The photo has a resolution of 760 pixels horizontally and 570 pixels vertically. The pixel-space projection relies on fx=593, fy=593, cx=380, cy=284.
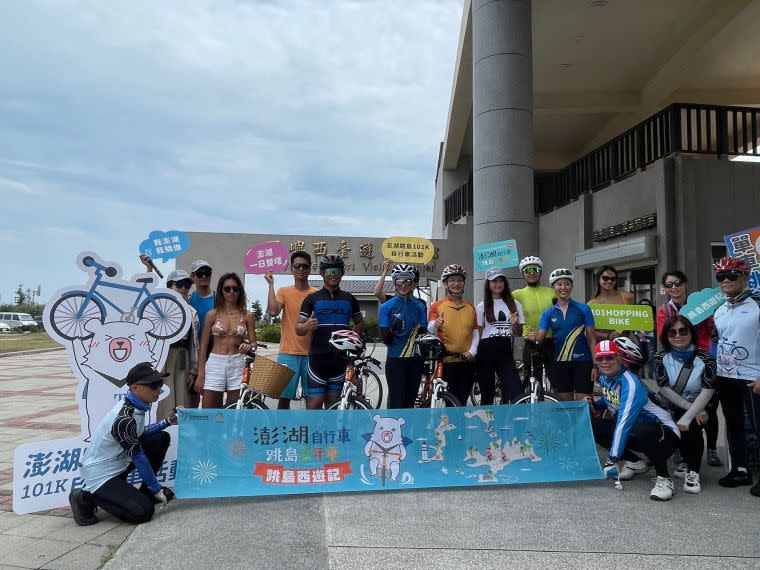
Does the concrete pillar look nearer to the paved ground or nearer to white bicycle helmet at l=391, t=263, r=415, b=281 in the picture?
white bicycle helmet at l=391, t=263, r=415, b=281

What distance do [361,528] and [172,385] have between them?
263 cm

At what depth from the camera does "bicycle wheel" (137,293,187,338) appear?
16.2ft

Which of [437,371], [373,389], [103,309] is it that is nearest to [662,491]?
[437,371]

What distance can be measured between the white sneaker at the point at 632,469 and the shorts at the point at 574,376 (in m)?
0.75

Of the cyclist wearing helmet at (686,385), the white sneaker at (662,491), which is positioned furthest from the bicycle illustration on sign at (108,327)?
the cyclist wearing helmet at (686,385)

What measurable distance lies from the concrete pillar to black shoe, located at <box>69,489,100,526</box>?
6.73 meters

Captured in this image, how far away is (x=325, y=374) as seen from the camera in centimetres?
536

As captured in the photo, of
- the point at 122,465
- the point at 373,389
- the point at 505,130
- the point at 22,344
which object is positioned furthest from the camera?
the point at 22,344

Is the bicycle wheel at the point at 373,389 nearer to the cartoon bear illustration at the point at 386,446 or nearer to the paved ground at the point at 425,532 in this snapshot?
the cartoon bear illustration at the point at 386,446

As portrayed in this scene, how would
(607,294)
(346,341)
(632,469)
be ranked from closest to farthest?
1. (632,469)
2. (346,341)
3. (607,294)

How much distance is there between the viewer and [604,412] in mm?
5043

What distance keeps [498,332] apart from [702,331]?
1.89 m

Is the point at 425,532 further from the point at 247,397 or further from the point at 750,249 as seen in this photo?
the point at 750,249

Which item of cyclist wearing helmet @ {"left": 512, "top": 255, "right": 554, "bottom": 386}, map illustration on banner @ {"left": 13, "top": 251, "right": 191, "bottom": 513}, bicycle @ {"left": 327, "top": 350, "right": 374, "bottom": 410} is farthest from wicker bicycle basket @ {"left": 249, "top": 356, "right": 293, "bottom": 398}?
cyclist wearing helmet @ {"left": 512, "top": 255, "right": 554, "bottom": 386}
